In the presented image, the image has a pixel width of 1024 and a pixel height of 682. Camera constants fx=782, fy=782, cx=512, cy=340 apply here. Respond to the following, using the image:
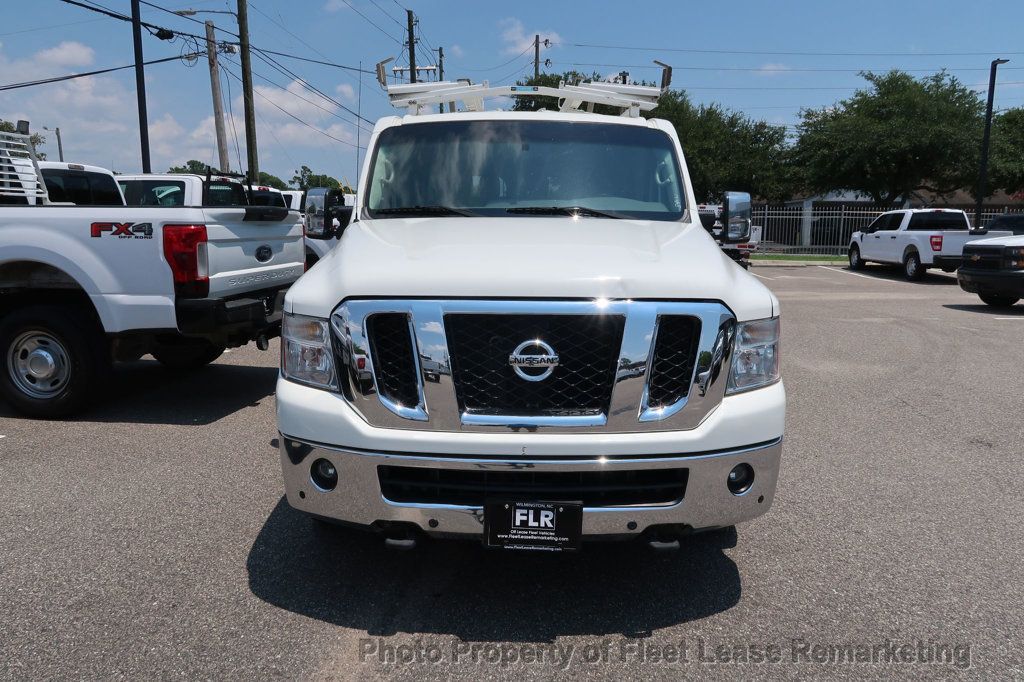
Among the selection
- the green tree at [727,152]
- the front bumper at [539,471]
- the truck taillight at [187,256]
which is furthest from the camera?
the green tree at [727,152]

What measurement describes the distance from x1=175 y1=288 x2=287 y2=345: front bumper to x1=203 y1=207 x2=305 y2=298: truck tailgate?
0.10 metres

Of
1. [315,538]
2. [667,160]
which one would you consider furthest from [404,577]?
[667,160]

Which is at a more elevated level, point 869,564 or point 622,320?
point 622,320

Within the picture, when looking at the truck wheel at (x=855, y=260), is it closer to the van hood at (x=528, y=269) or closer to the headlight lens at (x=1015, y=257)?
the headlight lens at (x=1015, y=257)

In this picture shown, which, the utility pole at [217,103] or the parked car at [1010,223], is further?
the utility pole at [217,103]

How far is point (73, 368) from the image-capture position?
5922 mm

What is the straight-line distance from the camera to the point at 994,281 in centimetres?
1303

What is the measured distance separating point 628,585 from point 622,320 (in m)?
1.27

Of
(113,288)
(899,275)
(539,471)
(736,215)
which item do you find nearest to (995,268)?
(899,275)

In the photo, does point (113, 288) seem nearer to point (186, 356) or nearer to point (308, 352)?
point (186, 356)

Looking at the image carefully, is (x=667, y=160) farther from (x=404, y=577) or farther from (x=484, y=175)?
(x=404, y=577)

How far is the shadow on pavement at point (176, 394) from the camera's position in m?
6.20

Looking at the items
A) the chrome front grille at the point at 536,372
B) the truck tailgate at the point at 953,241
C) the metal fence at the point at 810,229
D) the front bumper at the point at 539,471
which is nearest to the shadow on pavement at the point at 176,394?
the front bumper at the point at 539,471

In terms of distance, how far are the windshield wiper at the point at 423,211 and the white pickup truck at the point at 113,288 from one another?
1.92 m
